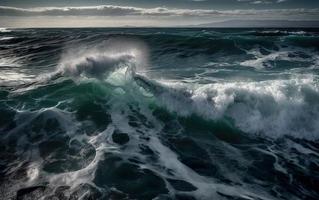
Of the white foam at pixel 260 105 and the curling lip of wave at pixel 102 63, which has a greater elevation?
the curling lip of wave at pixel 102 63

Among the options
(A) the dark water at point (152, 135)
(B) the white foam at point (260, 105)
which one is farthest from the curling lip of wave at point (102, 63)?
(B) the white foam at point (260, 105)

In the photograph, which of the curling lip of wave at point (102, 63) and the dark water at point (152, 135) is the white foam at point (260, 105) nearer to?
the dark water at point (152, 135)

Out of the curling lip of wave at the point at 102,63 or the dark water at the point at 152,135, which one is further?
the curling lip of wave at the point at 102,63

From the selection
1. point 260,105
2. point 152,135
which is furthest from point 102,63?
point 260,105

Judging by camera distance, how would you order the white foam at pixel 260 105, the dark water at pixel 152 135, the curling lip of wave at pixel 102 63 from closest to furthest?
the dark water at pixel 152 135 < the white foam at pixel 260 105 < the curling lip of wave at pixel 102 63

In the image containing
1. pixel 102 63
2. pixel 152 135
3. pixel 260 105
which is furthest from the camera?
pixel 102 63

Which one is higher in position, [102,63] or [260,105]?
[102,63]

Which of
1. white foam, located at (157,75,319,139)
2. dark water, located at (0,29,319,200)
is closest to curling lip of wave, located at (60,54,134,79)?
dark water, located at (0,29,319,200)

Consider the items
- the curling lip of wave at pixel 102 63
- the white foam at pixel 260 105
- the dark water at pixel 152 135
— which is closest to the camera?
the dark water at pixel 152 135

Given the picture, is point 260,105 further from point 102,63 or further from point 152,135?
point 102,63
